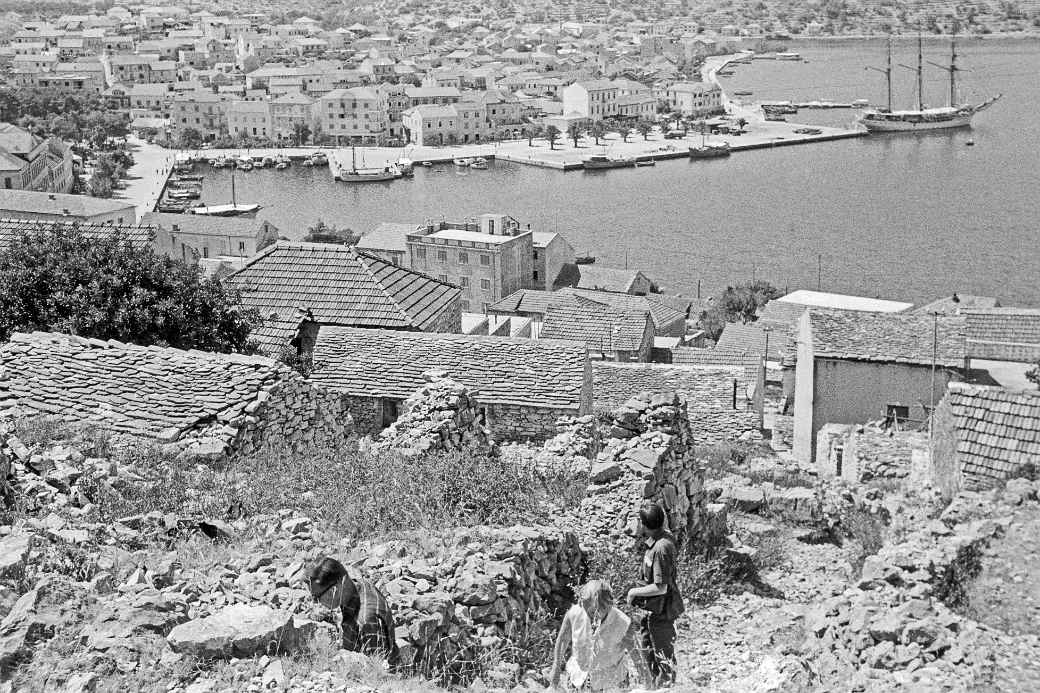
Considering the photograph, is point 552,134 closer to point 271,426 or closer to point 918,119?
point 918,119

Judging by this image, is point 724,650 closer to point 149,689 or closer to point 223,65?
point 149,689

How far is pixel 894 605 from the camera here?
6445 mm

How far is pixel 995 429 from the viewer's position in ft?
35.0

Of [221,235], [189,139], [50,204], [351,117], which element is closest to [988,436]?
[50,204]

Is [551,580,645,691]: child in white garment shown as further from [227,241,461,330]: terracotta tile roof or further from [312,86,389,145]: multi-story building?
[312,86,389,145]: multi-story building

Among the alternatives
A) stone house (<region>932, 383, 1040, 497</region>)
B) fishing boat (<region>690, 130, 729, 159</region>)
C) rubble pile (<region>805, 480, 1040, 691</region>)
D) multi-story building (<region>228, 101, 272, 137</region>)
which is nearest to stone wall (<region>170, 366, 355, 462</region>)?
rubble pile (<region>805, 480, 1040, 691</region>)

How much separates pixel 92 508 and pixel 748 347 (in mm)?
26920

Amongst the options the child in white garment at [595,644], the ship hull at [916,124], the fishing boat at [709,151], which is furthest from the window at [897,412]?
the ship hull at [916,124]

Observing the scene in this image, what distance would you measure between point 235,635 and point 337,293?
1149 cm

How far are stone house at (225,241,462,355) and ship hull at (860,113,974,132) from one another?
9324cm

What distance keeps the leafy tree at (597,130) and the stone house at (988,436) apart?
9260cm

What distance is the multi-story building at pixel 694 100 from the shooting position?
118938 mm

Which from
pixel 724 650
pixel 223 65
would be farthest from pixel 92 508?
pixel 223 65

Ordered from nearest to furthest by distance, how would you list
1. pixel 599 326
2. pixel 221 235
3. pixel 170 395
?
pixel 170 395, pixel 599 326, pixel 221 235
